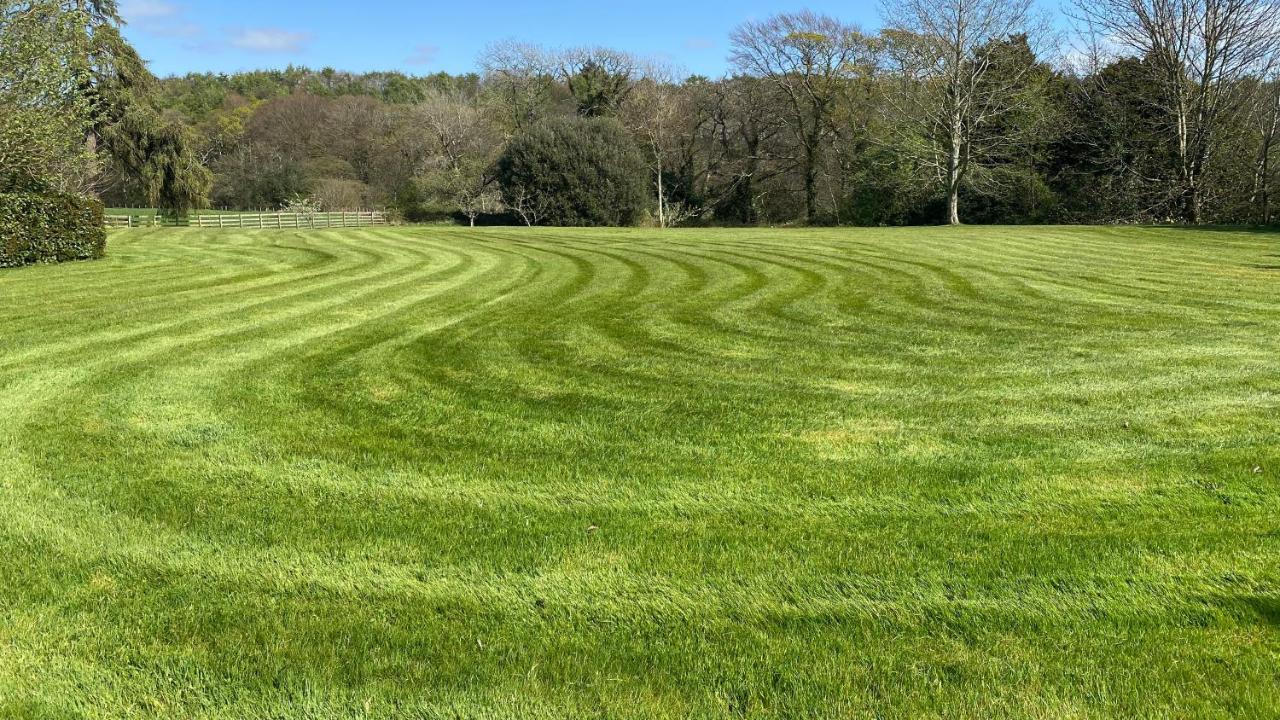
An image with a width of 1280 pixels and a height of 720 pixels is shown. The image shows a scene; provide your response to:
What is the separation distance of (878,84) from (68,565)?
4233 cm

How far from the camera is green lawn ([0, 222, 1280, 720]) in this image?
8.43ft

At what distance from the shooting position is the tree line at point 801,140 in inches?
1060

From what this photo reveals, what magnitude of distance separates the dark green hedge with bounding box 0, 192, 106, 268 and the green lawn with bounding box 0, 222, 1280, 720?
10.1 metres

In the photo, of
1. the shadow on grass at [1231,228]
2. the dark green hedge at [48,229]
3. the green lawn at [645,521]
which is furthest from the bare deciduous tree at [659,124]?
the green lawn at [645,521]

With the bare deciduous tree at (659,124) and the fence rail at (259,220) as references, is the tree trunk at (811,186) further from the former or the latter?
the fence rail at (259,220)

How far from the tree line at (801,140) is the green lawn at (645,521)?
14453 millimetres

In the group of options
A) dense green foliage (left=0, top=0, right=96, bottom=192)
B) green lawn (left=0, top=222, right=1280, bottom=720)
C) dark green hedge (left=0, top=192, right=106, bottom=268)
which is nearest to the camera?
green lawn (left=0, top=222, right=1280, bottom=720)

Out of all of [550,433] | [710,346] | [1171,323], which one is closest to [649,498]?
[550,433]

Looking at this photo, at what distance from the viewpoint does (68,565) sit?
3.37 metres

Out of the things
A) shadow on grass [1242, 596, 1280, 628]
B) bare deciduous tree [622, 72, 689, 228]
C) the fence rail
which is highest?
bare deciduous tree [622, 72, 689, 228]

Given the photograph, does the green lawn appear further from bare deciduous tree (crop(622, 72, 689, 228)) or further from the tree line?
bare deciduous tree (crop(622, 72, 689, 228))

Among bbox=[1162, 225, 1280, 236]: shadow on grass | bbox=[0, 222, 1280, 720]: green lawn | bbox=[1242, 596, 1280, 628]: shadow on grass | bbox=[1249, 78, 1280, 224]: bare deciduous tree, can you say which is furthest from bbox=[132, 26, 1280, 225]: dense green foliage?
bbox=[1242, 596, 1280, 628]: shadow on grass

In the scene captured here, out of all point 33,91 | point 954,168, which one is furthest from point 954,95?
point 33,91

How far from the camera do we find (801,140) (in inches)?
1752
